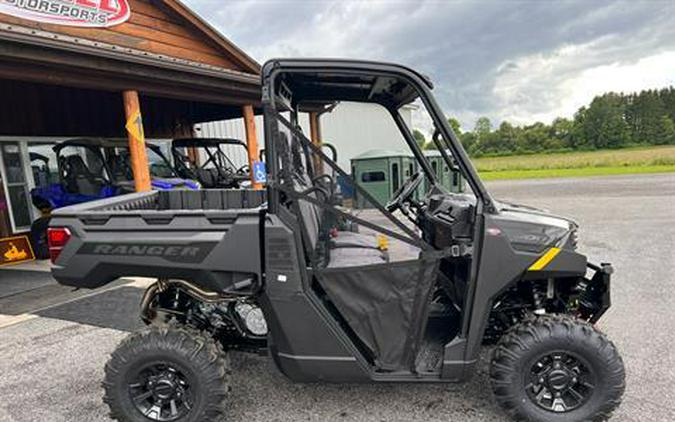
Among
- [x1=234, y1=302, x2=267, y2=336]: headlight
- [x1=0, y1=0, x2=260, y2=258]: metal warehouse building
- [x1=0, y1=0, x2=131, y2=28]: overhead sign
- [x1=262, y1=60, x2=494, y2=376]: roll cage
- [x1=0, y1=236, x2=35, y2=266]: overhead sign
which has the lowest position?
[x1=0, y1=236, x2=35, y2=266]: overhead sign

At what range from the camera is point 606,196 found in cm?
1280

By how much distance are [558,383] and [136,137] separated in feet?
19.4

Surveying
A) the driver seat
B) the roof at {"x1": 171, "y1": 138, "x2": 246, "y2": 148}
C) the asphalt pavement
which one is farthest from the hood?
the roof at {"x1": 171, "y1": 138, "x2": 246, "y2": 148}

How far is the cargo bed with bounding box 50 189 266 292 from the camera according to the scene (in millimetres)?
2211

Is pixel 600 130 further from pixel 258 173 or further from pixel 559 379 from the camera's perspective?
pixel 559 379

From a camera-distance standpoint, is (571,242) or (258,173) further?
(258,173)

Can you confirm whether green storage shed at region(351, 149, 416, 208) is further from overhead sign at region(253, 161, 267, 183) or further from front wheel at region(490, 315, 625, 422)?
front wheel at region(490, 315, 625, 422)

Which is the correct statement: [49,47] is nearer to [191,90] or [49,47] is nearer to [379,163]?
[191,90]

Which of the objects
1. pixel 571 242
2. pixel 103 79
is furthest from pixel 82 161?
pixel 571 242

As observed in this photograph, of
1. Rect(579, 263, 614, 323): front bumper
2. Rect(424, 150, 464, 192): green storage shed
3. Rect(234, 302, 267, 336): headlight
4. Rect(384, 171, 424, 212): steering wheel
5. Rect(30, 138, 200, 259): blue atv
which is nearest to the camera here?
Rect(579, 263, 614, 323): front bumper

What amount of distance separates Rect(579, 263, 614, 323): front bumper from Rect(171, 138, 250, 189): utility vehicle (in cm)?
743

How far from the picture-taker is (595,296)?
→ 2529 millimetres

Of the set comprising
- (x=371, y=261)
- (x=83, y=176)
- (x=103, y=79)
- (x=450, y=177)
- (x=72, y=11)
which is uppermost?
(x=72, y=11)

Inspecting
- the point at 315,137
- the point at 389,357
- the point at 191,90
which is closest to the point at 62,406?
→ the point at 389,357
